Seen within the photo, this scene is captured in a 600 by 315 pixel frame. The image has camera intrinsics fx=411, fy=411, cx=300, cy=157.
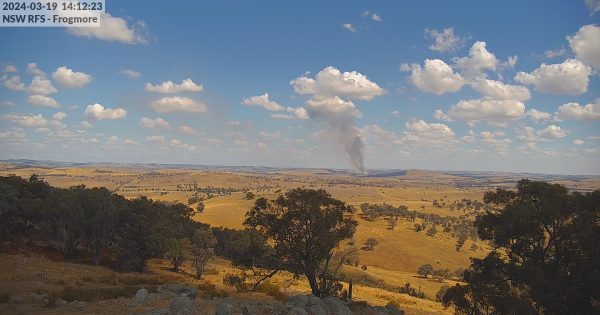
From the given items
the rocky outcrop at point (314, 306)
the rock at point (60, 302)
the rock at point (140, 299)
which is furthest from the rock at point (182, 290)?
the rocky outcrop at point (314, 306)

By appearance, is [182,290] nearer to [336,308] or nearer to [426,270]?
[336,308]

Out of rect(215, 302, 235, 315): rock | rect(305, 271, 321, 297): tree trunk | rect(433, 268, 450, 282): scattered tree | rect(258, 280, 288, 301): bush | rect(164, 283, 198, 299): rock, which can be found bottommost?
rect(433, 268, 450, 282): scattered tree

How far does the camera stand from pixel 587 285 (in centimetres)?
2264

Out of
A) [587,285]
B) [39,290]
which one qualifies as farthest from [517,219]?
[39,290]

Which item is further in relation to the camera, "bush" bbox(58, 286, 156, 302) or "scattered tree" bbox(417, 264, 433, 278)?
"scattered tree" bbox(417, 264, 433, 278)

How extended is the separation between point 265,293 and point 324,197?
896 centimetres

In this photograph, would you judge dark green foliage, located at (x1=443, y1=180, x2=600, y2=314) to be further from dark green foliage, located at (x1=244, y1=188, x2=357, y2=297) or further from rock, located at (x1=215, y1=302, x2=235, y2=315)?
rock, located at (x1=215, y1=302, x2=235, y2=315)

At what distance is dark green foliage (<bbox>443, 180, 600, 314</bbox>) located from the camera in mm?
23172

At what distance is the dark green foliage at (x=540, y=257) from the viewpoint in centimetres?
2317

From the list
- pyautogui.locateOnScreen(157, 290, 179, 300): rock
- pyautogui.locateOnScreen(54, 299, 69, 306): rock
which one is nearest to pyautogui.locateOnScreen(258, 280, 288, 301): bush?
pyautogui.locateOnScreen(157, 290, 179, 300): rock

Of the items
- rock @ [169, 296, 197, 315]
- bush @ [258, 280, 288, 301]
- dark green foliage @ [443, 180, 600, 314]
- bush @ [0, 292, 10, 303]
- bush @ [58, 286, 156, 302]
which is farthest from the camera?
bush @ [258, 280, 288, 301]

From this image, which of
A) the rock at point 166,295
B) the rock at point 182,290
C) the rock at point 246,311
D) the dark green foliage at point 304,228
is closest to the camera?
the rock at point 246,311

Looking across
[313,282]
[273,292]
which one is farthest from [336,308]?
[273,292]

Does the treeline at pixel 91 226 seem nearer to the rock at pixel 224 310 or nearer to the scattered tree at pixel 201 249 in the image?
the scattered tree at pixel 201 249
